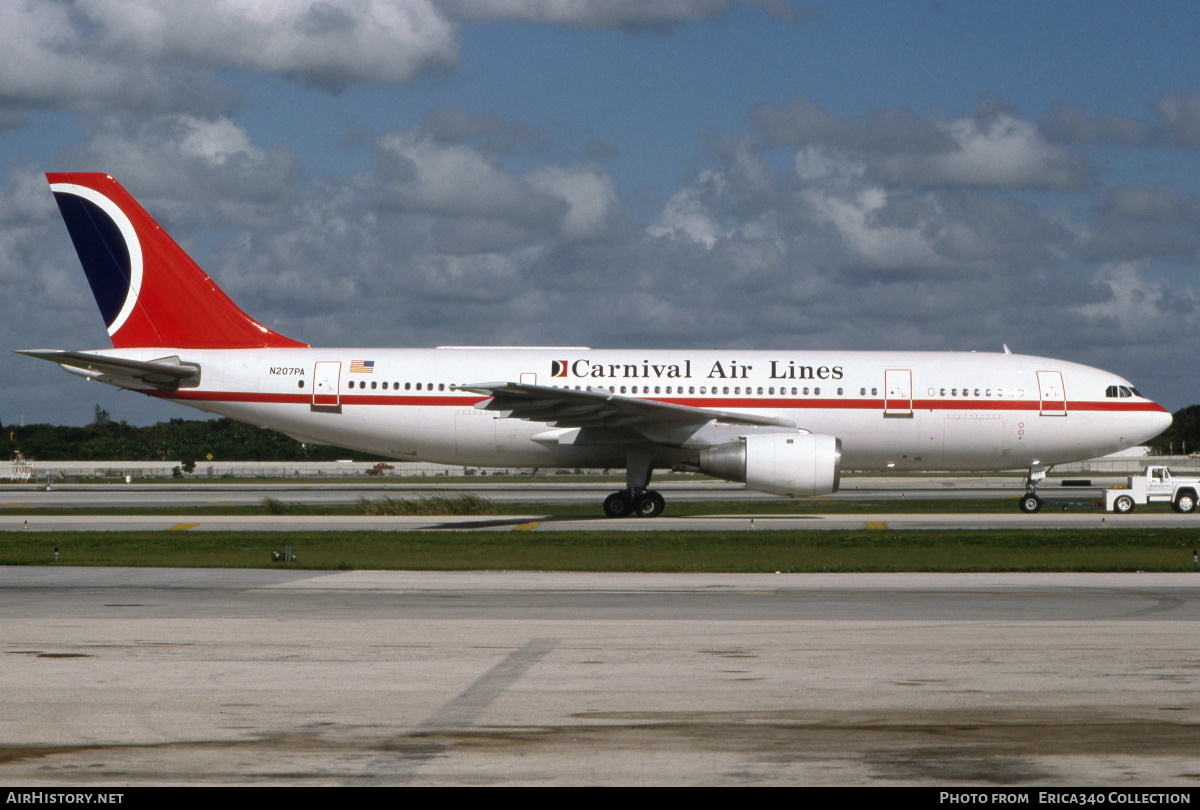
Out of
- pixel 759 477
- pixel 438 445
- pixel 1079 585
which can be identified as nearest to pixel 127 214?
pixel 438 445

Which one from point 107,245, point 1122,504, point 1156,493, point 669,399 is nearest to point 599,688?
point 669,399

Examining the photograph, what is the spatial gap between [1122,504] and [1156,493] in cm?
204

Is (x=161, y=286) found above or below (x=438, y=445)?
above

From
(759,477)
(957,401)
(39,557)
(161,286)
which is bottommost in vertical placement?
(39,557)

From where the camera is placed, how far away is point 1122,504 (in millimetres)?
30672

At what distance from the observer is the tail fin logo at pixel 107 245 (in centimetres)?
3042

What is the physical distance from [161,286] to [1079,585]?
77.1ft

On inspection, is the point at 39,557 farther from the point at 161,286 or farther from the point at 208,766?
the point at 208,766

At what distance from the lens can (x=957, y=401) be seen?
29.5 m

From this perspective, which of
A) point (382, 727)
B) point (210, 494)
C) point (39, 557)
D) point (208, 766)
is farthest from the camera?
point (210, 494)

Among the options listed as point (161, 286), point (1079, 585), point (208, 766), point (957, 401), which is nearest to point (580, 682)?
point (208, 766)

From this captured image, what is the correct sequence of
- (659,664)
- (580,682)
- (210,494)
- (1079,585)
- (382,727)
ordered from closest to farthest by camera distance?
(382,727), (580,682), (659,664), (1079,585), (210,494)

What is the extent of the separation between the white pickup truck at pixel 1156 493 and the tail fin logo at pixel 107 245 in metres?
25.6

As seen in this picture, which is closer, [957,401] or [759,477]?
[759,477]
